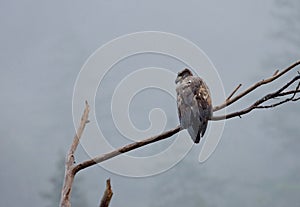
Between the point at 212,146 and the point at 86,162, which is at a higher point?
the point at 212,146

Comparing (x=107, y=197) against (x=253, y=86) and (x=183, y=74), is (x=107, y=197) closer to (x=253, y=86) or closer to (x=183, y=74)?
(x=253, y=86)

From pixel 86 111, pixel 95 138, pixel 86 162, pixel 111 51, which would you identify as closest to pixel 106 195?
pixel 86 162

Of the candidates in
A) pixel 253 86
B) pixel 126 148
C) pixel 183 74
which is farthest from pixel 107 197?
pixel 183 74

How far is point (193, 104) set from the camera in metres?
1.94

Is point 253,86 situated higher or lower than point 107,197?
higher

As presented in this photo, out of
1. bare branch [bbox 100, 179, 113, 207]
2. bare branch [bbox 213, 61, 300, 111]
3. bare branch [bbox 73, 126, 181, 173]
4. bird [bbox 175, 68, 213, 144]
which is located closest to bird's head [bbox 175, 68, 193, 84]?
bird [bbox 175, 68, 213, 144]

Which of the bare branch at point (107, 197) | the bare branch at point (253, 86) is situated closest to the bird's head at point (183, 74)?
the bare branch at point (253, 86)

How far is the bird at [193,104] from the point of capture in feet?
6.04

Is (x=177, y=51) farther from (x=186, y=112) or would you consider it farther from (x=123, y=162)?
(x=123, y=162)

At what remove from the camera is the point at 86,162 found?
155cm

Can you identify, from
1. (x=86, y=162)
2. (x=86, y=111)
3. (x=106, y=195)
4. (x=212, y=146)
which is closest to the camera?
(x=106, y=195)

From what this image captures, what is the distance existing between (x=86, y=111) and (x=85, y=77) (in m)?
0.16

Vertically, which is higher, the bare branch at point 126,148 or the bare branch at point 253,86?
the bare branch at point 253,86

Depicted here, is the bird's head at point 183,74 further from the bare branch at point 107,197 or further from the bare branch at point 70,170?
the bare branch at point 107,197
